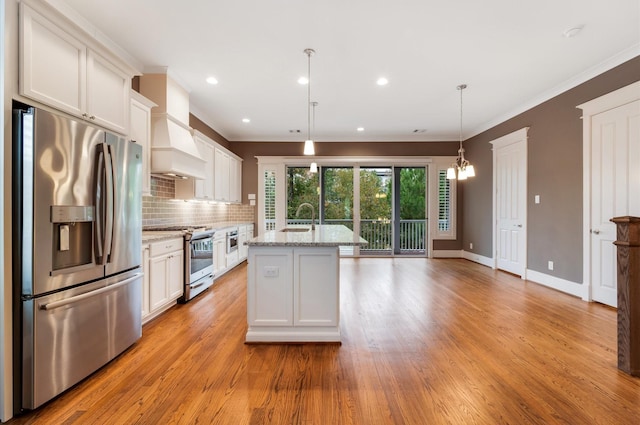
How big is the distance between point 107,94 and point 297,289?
2242mm

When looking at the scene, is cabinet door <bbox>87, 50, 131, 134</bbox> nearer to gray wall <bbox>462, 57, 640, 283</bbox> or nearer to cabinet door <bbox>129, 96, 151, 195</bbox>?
cabinet door <bbox>129, 96, 151, 195</bbox>

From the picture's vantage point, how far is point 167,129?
12.0 feet

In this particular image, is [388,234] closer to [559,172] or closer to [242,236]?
[242,236]

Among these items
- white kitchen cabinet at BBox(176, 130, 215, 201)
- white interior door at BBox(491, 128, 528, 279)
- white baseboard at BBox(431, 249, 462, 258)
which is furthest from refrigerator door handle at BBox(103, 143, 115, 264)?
white baseboard at BBox(431, 249, 462, 258)

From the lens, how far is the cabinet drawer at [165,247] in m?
3.05

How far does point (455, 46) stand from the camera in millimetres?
3236

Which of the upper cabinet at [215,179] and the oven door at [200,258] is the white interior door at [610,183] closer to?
the oven door at [200,258]

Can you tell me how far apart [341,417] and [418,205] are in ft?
20.6

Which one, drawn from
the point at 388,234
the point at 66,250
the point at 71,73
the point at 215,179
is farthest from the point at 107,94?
the point at 388,234

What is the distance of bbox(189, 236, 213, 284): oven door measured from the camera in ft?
12.6

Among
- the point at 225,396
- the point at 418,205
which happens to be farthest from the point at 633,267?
the point at 418,205

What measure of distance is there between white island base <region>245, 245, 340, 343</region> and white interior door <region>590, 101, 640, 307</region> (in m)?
3.36

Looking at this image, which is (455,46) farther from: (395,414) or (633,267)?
→ (395,414)

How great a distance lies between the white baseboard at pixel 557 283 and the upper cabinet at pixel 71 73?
218 inches
